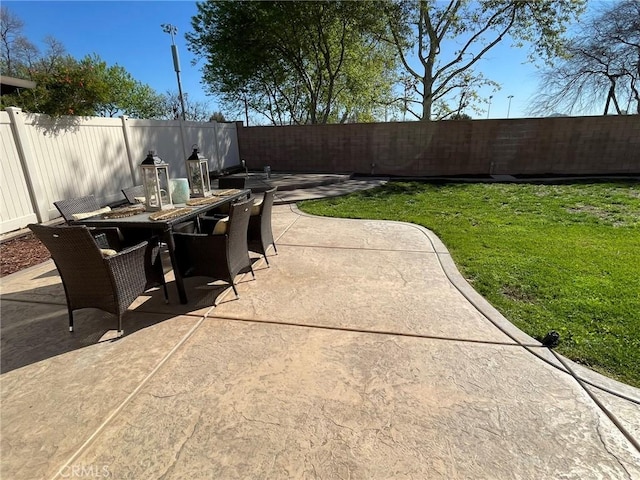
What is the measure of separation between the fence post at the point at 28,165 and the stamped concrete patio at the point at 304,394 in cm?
298

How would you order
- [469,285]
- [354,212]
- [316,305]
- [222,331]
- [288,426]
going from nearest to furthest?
[288,426] < [222,331] < [316,305] < [469,285] < [354,212]

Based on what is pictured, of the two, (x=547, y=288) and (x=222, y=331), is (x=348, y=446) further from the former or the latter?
(x=547, y=288)

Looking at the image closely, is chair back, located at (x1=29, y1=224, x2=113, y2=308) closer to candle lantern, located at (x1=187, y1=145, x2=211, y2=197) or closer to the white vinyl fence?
candle lantern, located at (x1=187, y1=145, x2=211, y2=197)

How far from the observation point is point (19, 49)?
65.7ft

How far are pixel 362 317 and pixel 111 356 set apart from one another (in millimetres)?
1901

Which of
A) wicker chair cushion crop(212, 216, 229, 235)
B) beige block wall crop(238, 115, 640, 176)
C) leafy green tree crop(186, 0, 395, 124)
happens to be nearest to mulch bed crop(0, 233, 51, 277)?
wicker chair cushion crop(212, 216, 229, 235)

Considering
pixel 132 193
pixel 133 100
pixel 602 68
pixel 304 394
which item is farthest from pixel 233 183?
pixel 133 100

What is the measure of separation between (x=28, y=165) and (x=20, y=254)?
1654 mm

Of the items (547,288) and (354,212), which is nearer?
(547,288)

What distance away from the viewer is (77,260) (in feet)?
7.89

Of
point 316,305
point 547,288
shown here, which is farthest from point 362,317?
point 547,288

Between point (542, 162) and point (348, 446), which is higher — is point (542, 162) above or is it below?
above

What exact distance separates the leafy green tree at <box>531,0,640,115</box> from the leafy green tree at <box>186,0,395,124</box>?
25.6ft

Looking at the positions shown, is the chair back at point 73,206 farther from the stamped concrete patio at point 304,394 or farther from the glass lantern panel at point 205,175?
the glass lantern panel at point 205,175
